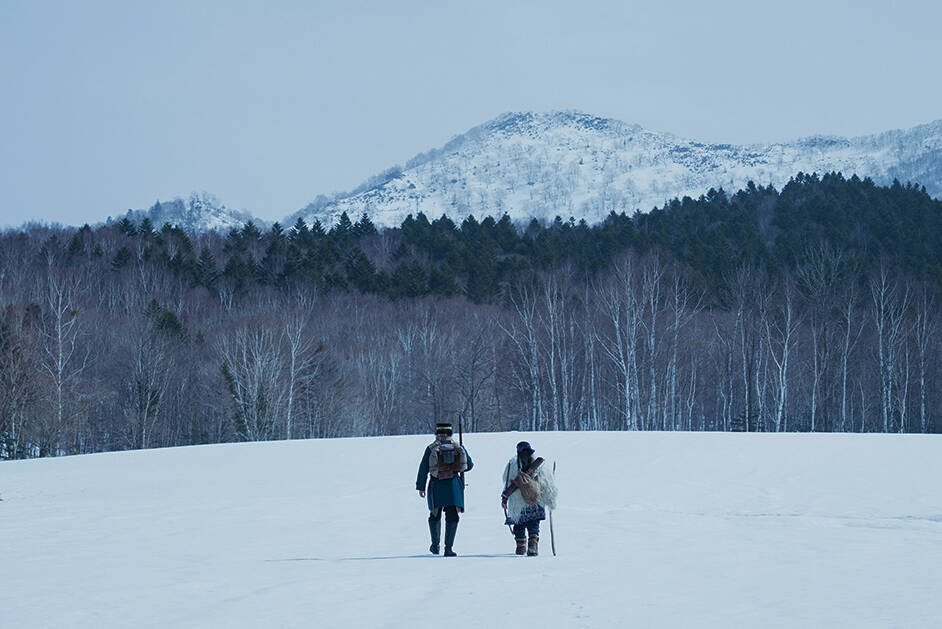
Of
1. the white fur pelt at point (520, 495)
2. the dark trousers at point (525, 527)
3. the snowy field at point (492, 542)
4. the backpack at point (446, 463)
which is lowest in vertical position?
the snowy field at point (492, 542)

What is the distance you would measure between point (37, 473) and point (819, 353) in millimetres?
54129

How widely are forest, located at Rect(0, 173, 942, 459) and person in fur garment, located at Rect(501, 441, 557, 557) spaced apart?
37.7 m

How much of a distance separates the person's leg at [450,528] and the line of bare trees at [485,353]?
38800 mm

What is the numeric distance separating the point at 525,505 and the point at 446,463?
127cm

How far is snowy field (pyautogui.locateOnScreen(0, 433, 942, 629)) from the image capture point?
8758mm

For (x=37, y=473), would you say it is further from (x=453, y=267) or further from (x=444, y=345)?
(x=453, y=267)

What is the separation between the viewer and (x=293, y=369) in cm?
5469

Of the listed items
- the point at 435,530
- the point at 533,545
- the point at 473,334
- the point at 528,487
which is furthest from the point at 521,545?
the point at 473,334

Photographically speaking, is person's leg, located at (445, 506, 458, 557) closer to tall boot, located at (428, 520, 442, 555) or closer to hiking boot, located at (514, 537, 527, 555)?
tall boot, located at (428, 520, 442, 555)

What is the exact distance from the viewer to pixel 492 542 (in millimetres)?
14766

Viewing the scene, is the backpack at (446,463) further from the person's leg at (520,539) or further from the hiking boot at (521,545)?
the hiking boot at (521,545)

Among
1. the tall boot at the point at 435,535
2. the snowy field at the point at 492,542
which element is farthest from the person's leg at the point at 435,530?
the snowy field at the point at 492,542

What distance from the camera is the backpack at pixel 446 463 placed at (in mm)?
12875

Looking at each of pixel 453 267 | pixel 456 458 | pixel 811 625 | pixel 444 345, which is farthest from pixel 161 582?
pixel 453 267
